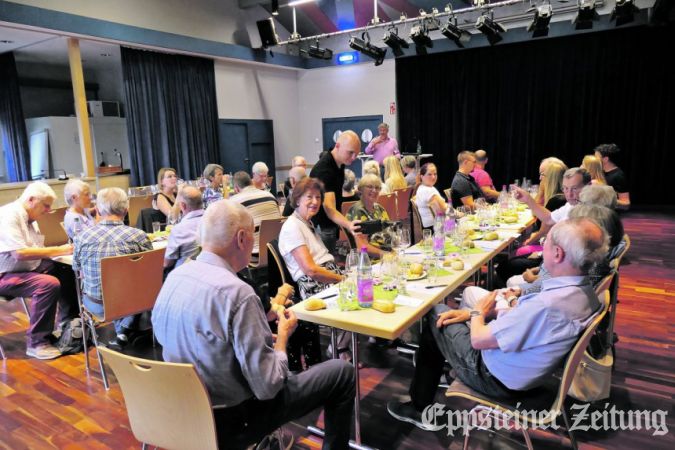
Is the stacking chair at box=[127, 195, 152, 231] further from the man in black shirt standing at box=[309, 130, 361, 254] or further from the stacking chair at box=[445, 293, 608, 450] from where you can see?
the stacking chair at box=[445, 293, 608, 450]

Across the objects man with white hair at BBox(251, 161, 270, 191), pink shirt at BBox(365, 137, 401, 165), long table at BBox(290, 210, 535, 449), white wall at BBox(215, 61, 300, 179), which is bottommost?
long table at BBox(290, 210, 535, 449)

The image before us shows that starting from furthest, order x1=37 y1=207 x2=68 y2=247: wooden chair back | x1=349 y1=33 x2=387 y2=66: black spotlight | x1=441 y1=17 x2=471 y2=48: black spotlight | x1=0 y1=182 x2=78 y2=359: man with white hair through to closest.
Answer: x1=349 y1=33 x2=387 y2=66: black spotlight → x1=441 y1=17 x2=471 y2=48: black spotlight → x1=37 y1=207 x2=68 y2=247: wooden chair back → x1=0 y1=182 x2=78 y2=359: man with white hair

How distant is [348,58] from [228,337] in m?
10.3

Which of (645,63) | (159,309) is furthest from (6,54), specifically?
(645,63)

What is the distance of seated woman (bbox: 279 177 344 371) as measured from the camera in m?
2.81

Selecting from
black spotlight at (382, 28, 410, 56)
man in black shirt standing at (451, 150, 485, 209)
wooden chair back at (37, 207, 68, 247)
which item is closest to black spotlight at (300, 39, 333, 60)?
black spotlight at (382, 28, 410, 56)

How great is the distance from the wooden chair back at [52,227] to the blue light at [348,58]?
25.3 ft

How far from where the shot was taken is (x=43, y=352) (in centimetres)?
352

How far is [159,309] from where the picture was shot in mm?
1679

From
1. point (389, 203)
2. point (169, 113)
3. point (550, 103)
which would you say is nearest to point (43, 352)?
point (389, 203)

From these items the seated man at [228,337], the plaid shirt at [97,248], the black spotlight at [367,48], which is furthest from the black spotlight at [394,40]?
the seated man at [228,337]

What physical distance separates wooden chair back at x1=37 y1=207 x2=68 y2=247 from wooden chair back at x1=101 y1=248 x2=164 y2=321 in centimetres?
233

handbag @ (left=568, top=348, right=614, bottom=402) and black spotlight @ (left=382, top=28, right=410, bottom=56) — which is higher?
black spotlight @ (left=382, top=28, right=410, bottom=56)

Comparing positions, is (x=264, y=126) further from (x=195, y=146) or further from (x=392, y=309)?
(x=392, y=309)
